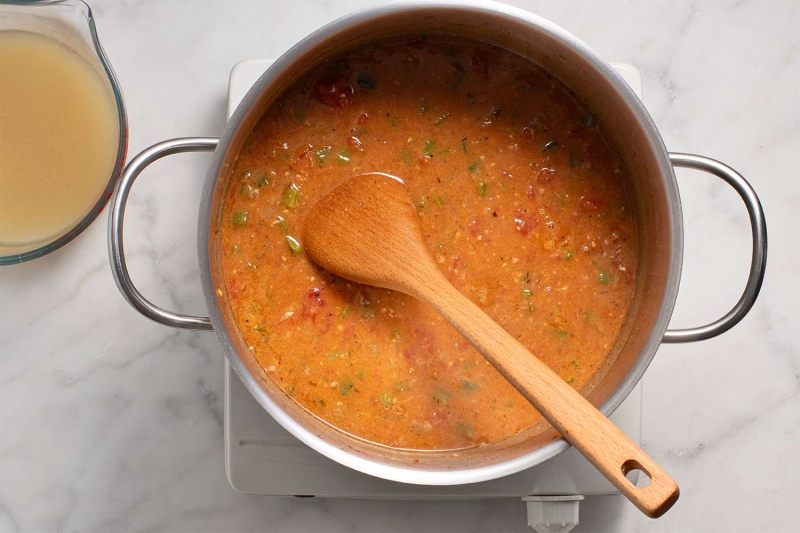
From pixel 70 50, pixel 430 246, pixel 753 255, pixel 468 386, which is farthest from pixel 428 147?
pixel 70 50

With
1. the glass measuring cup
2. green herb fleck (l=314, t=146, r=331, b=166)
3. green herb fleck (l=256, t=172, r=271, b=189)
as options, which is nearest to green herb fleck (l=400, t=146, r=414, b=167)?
green herb fleck (l=314, t=146, r=331, b=166)

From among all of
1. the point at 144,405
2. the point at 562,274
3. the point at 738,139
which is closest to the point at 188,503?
the point at 144,405

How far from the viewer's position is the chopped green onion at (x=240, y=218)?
3.97ft

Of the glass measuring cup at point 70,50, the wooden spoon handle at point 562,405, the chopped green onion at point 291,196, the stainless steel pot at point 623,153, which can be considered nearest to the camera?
the wooden spoon handle at point 562,405

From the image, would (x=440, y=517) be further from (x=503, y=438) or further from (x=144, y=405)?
(x=144, y=405)

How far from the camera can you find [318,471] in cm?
129

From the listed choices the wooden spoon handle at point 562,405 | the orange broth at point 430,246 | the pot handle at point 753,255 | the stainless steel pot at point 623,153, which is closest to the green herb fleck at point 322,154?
the orange broth at point 430,246

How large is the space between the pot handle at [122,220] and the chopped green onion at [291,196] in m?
0.15

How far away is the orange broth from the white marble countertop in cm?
27

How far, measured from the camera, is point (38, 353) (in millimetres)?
1450

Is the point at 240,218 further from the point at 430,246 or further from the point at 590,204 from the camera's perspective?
the point at 590,204

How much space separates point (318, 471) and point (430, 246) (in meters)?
0.46

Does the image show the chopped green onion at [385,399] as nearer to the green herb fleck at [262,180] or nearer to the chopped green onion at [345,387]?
the chopped green onion at [345,387]

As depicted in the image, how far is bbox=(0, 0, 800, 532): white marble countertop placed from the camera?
144 centimetres
